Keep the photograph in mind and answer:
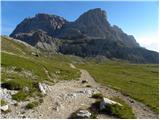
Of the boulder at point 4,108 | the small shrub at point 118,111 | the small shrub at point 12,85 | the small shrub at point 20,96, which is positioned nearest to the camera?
the boulder at point 4,108

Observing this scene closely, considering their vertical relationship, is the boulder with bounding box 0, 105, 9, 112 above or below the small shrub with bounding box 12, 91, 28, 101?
below

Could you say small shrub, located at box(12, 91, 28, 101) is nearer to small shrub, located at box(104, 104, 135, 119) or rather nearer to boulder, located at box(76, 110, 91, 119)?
boulder, located at box(76, 110, 91, 119)

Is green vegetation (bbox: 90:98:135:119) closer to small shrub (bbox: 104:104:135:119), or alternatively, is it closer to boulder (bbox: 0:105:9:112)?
small shrub (bbox: 104:104:135:119)

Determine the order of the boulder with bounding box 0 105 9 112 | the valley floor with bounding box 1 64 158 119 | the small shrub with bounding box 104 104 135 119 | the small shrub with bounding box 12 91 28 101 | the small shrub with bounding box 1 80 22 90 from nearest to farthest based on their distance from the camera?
the boulder with bounding box 0 105 9 112 < the valley floor with bounding box 1 64 158 119 < the small shrub with bounding box 104 104 135 119 < the small shrub with bounding box 12 91 28 101 < the small shrub with bounding box 1 80 22 90

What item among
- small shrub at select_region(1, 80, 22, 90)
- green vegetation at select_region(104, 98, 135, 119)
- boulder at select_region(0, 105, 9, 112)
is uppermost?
small shrub at select_region(1, 80, 22, 90)

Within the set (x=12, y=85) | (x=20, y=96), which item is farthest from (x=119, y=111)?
(x=12, y=85)

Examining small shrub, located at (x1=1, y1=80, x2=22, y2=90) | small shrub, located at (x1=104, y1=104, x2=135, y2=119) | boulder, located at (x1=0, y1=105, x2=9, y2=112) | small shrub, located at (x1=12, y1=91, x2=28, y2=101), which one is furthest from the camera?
small shrub, located at (x1=1, y1=80, x2=22, y2=90)

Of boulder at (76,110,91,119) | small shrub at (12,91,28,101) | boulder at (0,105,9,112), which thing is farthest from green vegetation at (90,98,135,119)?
boulder at (0,105,9,112)

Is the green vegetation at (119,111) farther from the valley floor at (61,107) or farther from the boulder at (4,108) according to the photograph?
the boulder at (4,108)

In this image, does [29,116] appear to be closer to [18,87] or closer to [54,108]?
[54,108]

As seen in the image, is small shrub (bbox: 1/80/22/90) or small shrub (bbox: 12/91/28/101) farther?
small shrub (bbox: 1/80/22/90)

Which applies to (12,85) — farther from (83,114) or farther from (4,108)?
(83,114)

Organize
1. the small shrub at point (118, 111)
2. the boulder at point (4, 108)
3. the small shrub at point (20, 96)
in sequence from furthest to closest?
the small shrub at point (20, 96)
the small shrub at point (118, 111)
the boulder at point (4, 108)

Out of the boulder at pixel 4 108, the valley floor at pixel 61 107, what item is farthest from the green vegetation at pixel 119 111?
the boulder at pixel 4 108
